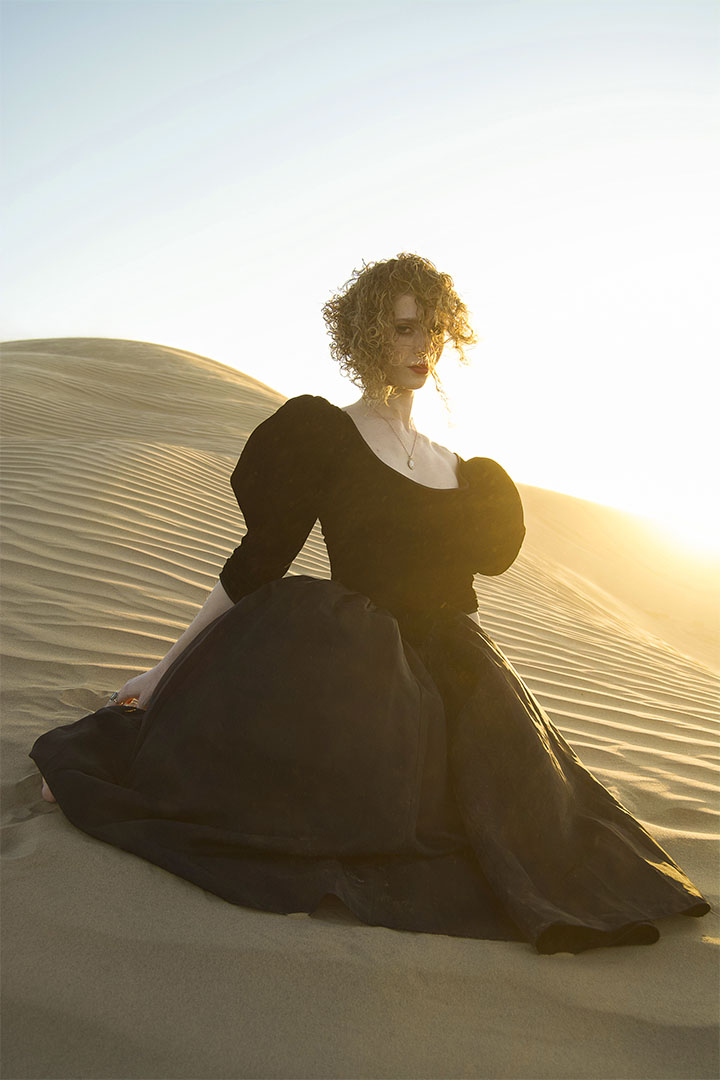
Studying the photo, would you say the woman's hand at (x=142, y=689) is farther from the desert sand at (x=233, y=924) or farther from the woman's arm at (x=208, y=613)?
the desert sand at (x=233, y=924)

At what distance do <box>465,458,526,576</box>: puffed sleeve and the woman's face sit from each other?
334 millimetres

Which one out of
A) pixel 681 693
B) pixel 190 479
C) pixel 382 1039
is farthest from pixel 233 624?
pixel 190 479

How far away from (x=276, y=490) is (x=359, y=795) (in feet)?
2.77

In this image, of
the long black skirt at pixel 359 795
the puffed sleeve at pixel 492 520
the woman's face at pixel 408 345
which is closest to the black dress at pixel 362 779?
the long black skirt at pixel 359 795

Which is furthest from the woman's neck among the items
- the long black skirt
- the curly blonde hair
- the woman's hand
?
the woman's hand

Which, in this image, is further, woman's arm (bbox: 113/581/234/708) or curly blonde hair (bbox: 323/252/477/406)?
curly blonde hair (bbox: 323/252/477/406)

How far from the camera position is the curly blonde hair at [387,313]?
2455mm

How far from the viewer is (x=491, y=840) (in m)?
1.84

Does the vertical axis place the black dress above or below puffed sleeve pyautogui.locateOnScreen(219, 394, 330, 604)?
below

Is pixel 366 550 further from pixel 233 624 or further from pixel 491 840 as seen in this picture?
pixel 491 840

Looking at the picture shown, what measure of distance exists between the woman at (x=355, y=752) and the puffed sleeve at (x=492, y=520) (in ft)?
0.16

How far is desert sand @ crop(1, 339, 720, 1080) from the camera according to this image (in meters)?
1.38

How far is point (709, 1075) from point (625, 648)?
4535 millimetres

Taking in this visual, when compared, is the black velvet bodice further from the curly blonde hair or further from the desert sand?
the desert sand
